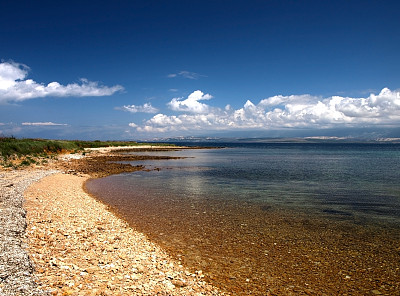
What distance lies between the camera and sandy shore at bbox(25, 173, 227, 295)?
306 inches

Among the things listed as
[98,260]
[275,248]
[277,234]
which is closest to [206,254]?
[275,248]

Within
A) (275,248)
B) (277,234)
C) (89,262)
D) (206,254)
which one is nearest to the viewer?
(89,262)

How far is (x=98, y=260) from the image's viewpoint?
31.3 feet

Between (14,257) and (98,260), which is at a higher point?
(14,257)

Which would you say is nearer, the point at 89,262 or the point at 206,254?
the point at 89,262

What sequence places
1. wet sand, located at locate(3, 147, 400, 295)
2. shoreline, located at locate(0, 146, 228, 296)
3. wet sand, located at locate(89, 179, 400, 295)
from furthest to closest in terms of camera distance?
wet sand, located at locate(89, 179, 400, 295) → wet sand, located at locate(3, 147, 400, 295) → shoreline, located at locate(0, 146, 228, 296)

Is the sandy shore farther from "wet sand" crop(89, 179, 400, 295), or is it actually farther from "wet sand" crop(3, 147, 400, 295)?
"wet sand" crop(89, 179, 400, 295)

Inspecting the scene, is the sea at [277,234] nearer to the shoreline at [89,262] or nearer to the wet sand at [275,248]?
the wet sand at [275,248]

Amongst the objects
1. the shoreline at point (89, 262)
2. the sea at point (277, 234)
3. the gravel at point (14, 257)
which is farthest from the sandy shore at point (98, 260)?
the sea at point (277, 234)

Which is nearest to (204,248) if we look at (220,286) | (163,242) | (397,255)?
(163,242)

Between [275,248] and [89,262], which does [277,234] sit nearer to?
[275,248]

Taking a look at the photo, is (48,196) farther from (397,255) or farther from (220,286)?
(397,255)

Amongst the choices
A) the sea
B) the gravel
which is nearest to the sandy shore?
the gravel

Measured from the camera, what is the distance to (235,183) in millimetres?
30703
